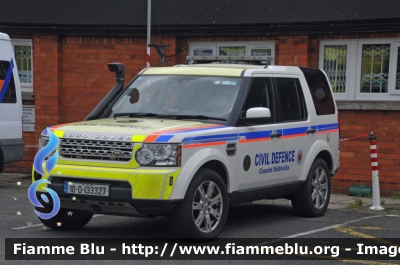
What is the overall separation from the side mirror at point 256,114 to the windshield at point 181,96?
0.24m

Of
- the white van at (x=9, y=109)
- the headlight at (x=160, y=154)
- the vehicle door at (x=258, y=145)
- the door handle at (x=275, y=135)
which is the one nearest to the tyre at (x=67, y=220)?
the headlight at (x=160, y=154)

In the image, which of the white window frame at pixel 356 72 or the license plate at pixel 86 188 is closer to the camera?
the license plate at pixel 86 188

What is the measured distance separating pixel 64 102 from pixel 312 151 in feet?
23.3

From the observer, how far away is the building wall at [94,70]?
45.6 ft

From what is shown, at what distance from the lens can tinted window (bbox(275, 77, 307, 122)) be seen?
9.92 meters

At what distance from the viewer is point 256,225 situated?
970 cm

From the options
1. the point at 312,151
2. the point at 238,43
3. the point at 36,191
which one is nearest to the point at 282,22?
the point at 238,43

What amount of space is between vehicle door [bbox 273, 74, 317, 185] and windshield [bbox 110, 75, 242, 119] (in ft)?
2.89

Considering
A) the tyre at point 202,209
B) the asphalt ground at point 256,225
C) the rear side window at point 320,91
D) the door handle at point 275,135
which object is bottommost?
the asphalt ground at point 256,225

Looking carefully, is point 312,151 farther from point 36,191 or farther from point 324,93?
point 36,191

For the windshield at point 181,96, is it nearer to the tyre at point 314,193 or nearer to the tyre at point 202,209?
the tyre at point 202,209

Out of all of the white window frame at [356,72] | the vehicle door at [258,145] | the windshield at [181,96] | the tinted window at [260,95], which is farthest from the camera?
the white window frame at [356,72]

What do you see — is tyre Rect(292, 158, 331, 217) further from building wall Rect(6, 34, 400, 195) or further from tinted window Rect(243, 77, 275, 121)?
building wall Rect(6, 34, 400, 195)

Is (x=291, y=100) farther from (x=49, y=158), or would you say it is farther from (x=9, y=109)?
(x=9, y=109)
